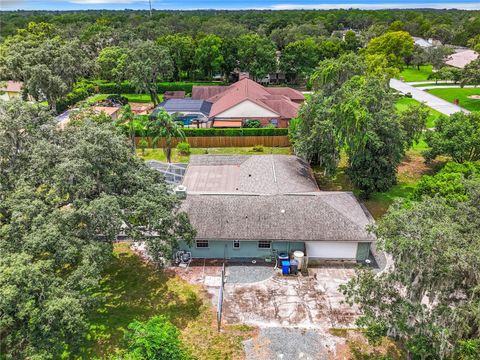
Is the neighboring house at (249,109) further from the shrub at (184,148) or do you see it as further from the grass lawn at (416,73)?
the grass lawn at (416,73)

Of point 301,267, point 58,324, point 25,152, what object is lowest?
point 301,267

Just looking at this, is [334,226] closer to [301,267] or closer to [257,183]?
[301,267]

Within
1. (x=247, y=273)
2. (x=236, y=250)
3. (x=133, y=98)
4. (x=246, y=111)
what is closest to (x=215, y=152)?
(x=246, y=111)

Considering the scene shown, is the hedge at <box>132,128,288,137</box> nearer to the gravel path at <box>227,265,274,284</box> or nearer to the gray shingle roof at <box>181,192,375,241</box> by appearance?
the gray shingle roof at <box>181,192,375,241</box>

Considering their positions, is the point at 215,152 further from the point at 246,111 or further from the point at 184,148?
the point at 246,111

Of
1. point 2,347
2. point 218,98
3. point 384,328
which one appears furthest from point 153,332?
point 218,98

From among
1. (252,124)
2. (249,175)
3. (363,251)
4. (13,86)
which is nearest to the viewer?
(363,251)
